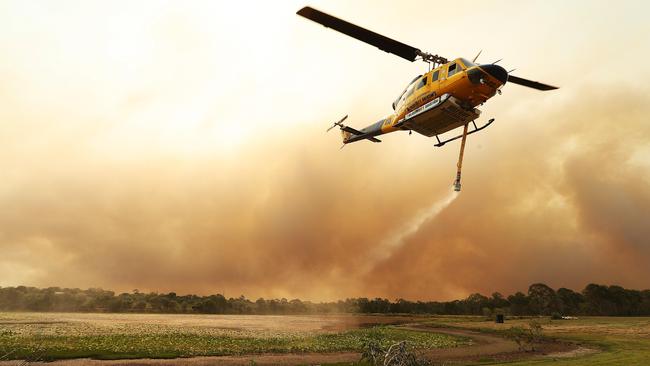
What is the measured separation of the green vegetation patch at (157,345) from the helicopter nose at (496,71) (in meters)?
22.1

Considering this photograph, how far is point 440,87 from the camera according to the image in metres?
27.8

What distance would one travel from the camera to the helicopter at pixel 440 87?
85.3ft

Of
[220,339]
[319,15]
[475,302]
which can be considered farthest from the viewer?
[475,302]

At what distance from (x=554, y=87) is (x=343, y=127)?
18.3m

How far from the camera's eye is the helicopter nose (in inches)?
1016

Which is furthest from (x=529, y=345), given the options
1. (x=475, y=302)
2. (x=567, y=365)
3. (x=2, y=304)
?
(x=2, y=304)

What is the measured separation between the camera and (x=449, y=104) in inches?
1080

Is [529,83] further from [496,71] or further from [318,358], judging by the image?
[318,358]

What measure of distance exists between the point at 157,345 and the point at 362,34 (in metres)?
38.6

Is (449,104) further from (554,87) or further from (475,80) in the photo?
(554,87)

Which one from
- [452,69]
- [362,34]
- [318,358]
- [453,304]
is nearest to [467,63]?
[452,69]

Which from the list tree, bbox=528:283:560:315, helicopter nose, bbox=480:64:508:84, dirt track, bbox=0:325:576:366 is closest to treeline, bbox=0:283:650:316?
tree, bbox=528:283:560:315

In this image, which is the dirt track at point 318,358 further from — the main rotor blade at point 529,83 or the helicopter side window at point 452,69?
the helicopter side window at point 452,69

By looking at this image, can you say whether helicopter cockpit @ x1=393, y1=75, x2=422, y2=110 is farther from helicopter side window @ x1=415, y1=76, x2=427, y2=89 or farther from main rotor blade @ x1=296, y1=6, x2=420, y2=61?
main rotor blade @ x1=296, y1=6, x2=420, y2=61
